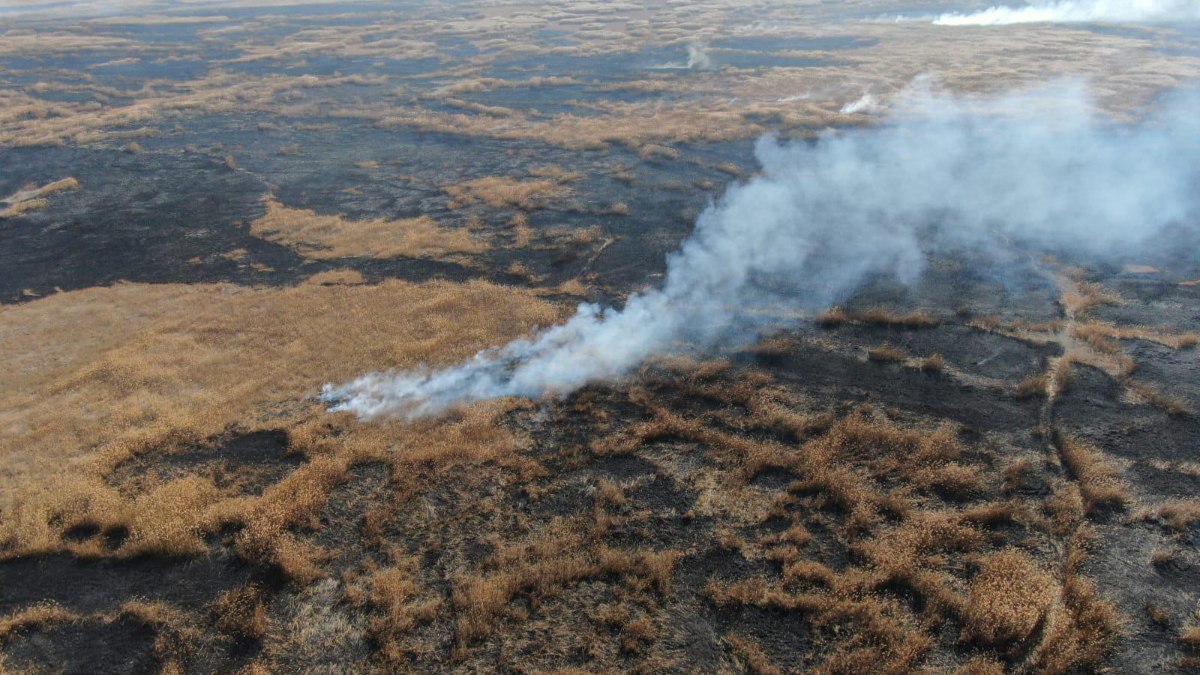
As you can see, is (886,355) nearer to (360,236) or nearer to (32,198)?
(360,236)

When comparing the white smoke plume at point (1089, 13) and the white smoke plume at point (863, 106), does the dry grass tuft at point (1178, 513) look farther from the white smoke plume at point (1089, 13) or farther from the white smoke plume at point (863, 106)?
the white smoke plume at point (1089, 13)

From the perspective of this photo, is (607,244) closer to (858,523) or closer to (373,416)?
(373,416)

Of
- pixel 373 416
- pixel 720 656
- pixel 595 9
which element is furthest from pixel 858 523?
pixel 595 9

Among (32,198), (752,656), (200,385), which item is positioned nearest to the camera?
(752,656)

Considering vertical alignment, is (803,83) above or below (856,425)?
above

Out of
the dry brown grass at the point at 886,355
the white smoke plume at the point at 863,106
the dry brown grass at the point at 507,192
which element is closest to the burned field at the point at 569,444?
the dry brown grass at the point at 886,355

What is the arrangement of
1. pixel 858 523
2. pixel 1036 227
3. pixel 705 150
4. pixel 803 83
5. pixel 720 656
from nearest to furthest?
pixel 720 656
pixel 858 523
pixel 1036 227
pixel 705 150
pixel 803 83

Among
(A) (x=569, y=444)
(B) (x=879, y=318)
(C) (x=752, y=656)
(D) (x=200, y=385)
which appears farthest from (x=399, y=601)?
(B) (x=879, y=318)

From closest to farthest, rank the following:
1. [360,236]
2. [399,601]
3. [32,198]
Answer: [399,601] < [360,236] < [32,198]
